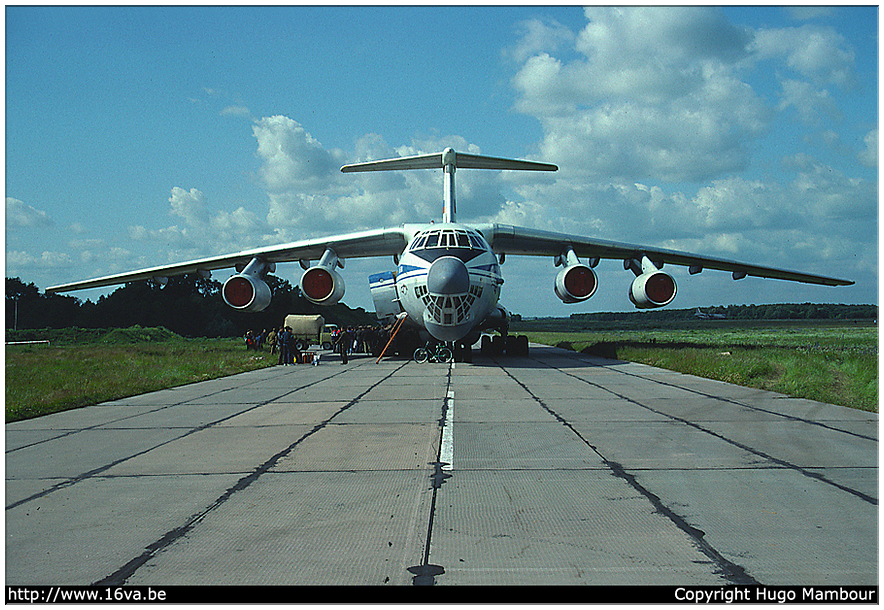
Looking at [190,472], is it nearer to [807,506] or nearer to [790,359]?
[807,506]

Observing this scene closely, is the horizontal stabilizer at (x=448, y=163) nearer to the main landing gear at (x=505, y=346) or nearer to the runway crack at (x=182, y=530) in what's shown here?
the main landing gear at (x=505, y=346)

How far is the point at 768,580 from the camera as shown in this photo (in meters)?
3.22

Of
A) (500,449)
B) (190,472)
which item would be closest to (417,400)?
(500,449)

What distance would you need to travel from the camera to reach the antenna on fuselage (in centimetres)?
2400

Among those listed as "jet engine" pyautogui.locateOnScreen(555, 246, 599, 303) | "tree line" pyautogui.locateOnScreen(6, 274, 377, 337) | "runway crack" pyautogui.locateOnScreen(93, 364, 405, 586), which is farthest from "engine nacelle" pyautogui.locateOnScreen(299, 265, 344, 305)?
"tree line" pyautogui.locateOnScreen(6, 274, 377, 337)

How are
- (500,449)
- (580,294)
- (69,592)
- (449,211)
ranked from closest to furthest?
(69,592), (500,449), (580,294), (449,211)

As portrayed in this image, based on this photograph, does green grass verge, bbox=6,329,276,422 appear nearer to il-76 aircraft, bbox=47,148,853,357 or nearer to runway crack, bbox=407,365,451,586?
il-76 aircraft, bbox=47,148,853,357

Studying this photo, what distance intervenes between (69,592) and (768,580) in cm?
358

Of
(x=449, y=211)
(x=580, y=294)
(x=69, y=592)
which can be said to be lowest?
(x=69, y=592)

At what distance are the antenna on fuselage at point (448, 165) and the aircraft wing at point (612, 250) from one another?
9.11 feet

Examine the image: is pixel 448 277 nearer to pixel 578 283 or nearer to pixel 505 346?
pixel 578 283

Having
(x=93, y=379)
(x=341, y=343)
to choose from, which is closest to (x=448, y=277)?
(x=93, y=379)

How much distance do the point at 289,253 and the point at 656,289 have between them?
12.6 metres

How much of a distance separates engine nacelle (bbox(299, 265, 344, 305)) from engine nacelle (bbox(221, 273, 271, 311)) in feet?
5.59
